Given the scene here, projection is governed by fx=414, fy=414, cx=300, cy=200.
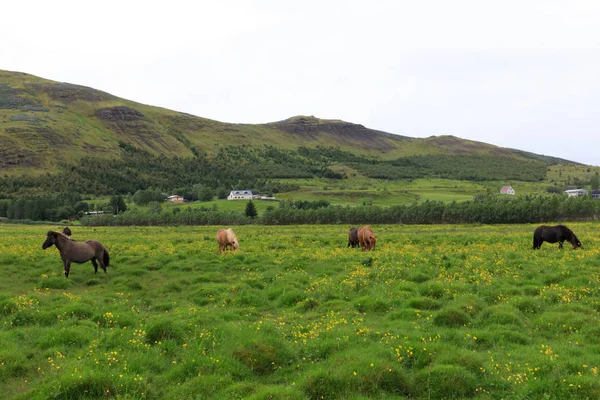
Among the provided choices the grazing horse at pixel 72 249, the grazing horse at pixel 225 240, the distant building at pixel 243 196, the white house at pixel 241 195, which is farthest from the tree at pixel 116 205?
the grazing horse at pixel 72 249

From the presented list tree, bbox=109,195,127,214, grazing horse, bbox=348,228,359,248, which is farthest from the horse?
tree, bbox=109,195,127,214

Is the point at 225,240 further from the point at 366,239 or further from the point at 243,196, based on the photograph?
the point at 243,196

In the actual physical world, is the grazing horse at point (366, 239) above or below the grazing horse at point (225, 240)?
above

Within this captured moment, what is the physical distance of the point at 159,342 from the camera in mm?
11609

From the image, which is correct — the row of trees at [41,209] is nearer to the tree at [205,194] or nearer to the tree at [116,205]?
the tree at [116,205]

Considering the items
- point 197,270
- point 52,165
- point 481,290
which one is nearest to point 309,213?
point 197,270

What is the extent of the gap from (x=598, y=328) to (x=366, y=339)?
22.9 feet

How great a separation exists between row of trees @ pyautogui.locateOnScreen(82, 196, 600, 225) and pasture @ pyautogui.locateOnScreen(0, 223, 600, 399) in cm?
6168

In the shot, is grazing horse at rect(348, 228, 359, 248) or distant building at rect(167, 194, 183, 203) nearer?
grazing horse at rect(348, 228, 359, 248)

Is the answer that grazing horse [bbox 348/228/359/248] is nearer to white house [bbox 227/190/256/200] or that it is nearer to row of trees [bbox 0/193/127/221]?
row of trees [bbox 0/193/127/221]

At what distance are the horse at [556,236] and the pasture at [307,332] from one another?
7.01 meters

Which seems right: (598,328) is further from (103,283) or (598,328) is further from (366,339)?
(103,283)

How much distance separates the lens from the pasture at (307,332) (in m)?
9.13

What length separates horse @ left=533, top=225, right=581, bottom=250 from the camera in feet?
96.6
